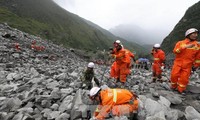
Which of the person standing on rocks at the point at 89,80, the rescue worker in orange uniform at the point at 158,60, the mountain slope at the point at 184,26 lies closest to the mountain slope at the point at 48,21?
the mountain slope at the point at 184,26

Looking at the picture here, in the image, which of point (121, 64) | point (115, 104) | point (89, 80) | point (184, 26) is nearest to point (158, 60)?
point (121, 64)

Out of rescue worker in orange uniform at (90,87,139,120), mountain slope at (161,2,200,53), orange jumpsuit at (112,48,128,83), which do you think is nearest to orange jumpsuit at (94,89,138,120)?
rescue worker in orange uniform at (90,87,139,120)

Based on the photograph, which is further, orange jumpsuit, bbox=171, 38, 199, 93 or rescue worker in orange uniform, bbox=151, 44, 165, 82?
rescue worker in orange uniform, bbox=151, 44, 165, 82

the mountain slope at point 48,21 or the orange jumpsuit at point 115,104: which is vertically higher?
the mountain slope at point 48,21

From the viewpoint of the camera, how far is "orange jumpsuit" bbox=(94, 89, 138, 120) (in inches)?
290

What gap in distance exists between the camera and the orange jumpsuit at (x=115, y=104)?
7370 millimetres

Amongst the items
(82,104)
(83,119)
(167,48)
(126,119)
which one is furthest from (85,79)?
(167,48)

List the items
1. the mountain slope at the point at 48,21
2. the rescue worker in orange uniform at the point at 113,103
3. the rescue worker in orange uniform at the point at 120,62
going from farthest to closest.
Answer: the mountain slope at the point at 48,21
the rescue worker in orange uniform at the point at 120,62
the rescue worker in orange uniform at the point at 113,103

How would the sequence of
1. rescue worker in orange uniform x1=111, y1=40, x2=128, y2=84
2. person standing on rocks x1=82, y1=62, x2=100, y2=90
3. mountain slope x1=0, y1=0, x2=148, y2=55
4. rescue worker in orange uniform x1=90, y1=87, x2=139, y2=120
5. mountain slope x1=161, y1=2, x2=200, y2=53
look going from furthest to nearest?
mountain slope x1=0, y1=0, x2=148, y2=55
mountain slope x1=161, y1=2, x2=200, y2=53
rescue worker in orange uniform x1=111, y1=40, x2=128, y2=84
person standing on rocks x1=82, y1=62, x2=100, y2=90
rescue worker in orange uniform x1=90, y1=87, x2=139, y2=120

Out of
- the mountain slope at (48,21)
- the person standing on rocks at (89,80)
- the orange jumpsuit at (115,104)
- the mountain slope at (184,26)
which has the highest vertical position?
the mountain slope at (48,21)

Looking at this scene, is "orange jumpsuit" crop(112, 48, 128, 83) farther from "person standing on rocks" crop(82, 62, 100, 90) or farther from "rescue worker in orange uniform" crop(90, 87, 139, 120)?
"rescue worker in orange uniform" crop(90, 87, 139, 120)

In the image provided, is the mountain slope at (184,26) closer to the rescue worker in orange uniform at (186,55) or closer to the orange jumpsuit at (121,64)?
the orange jumpsuit at (121,64)

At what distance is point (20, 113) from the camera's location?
27.1 ft

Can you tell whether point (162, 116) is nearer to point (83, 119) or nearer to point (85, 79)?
point (83, 119)
